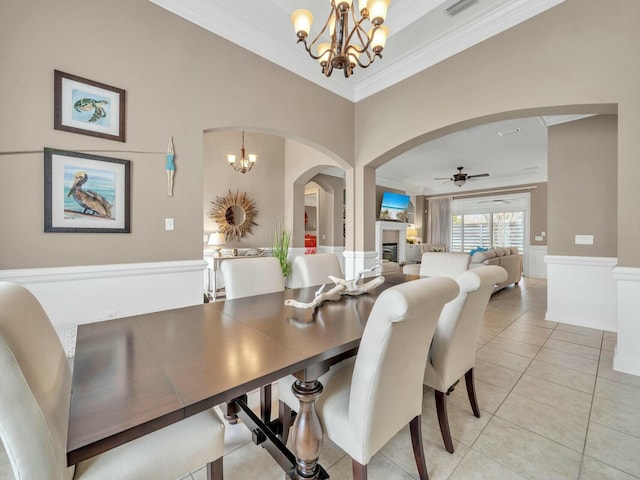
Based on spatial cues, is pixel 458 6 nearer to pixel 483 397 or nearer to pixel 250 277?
pixel 250 277

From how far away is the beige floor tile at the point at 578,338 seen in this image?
9.82ft

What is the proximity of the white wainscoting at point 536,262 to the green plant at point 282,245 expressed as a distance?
6.75m

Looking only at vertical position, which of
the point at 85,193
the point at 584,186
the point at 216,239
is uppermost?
the point at 584,186

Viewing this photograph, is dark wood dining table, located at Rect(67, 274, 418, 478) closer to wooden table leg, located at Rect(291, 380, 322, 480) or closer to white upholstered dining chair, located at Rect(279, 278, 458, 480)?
wooden table leg, located at Rect(291, 380, 322, 480)

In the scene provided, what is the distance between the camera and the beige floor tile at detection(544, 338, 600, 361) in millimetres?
2705

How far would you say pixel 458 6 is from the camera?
2516mm

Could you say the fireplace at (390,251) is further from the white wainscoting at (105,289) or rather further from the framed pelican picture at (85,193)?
the framed pelican picture at (85,193)

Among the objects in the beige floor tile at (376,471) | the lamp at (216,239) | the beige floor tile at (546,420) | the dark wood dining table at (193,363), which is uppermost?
the lamp at (216,239)

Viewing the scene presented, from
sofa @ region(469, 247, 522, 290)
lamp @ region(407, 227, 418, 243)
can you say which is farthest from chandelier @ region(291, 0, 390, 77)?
lamp @ region(407, 227, 418, 243)

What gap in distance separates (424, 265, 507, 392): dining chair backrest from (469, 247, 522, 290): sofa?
3.47 m

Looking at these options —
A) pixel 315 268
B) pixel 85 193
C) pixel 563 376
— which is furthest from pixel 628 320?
pixel 85 193

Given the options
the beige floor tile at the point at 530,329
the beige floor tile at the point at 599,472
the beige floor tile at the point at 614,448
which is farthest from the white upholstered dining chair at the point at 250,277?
the beige floor tile at the point at 530,329

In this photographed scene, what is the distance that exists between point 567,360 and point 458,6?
3.40 metres

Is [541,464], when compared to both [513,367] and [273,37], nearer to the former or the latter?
[513,367]
